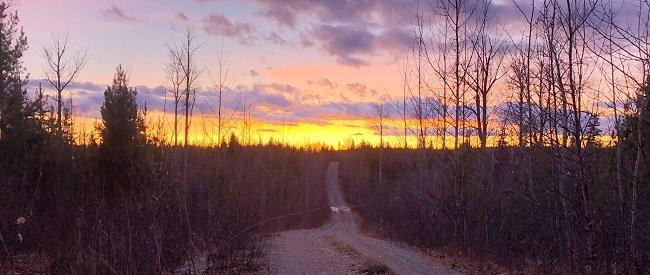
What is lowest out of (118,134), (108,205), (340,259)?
(340,259)

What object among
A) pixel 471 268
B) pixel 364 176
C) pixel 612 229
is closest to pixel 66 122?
pixel 471 268

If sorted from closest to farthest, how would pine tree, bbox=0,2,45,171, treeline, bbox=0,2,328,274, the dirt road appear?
1. treeline, bbox=0,2,328,274
2. the dirt road
3. pine tree, bbox=0,2,45,171

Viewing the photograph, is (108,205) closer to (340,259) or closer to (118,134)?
(340,259)

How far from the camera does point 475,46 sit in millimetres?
20547

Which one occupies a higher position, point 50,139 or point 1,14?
point 1,14

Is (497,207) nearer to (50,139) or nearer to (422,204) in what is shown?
(422,204)

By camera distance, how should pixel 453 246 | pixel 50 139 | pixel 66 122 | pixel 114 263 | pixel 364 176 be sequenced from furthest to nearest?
pixel 364 176, pixel 66 122, pixel 50 139, pixel 453 246, pixel 114 263

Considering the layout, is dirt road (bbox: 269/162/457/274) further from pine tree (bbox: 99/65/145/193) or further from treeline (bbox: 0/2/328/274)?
pine tree (bbox: 99/65/145/193)

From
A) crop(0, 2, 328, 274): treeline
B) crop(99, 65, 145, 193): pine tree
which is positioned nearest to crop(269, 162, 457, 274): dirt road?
crop(0, 2, 328, 274): treeline

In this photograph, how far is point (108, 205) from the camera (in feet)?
41.5

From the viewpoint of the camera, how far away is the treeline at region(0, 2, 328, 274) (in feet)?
33.0

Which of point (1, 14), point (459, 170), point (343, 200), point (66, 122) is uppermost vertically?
point (1, 14)

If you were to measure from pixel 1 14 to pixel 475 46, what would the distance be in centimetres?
2353

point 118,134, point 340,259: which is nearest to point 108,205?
point 340,259
